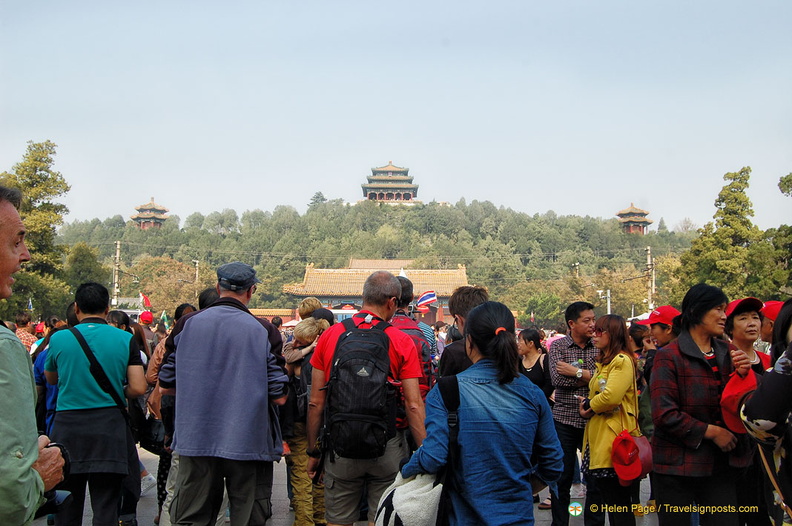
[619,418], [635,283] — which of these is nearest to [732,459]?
[619,418]

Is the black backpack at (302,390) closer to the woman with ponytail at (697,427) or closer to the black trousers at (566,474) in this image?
the black trousers at (566,474)

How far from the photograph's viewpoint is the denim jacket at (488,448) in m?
2.53

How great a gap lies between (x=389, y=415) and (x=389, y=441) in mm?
153

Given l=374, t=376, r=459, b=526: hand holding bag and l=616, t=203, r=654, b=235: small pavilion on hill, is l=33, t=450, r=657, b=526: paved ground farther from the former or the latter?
l=616, t=203, r=654, b=235: small pavilion on hill

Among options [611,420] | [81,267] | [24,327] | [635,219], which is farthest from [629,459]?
[635,219]

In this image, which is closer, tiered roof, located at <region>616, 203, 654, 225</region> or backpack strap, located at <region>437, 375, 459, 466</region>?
backpack strap, located at <region>437, 375, 459, 466</region>

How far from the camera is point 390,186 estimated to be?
340 feet

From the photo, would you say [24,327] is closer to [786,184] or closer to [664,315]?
[664,315]

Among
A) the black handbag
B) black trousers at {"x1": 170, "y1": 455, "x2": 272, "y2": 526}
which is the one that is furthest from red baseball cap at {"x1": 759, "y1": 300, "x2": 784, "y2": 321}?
the black handbag

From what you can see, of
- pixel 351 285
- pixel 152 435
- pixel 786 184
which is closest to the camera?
pixel 152 435

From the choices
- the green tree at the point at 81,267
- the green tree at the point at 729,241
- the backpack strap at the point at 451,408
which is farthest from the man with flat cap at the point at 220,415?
the green tree at the point at 81,267

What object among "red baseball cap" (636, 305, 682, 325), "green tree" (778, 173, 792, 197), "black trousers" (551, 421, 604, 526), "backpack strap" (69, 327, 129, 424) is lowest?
"black trousers" (551, 421, 604, 526)

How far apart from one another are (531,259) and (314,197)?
54.7 meters

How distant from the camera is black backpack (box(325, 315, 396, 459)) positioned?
10.8 ft
